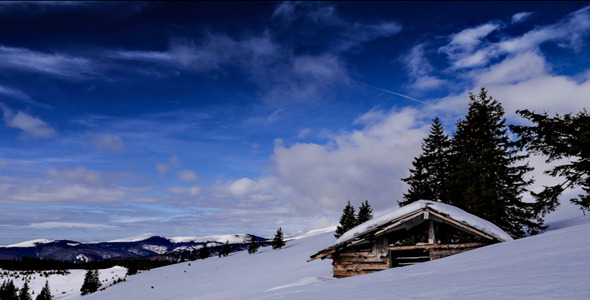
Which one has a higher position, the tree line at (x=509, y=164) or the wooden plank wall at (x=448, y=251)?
the tree line at (x=509, y=164)

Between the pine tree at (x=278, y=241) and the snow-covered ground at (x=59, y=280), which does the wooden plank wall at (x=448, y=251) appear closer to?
the pine tree at (x=278, y=241)

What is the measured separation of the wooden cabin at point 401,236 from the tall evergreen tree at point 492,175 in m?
7.49

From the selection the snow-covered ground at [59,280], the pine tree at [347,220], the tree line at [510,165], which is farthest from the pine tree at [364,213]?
the snow-covered ground at [59,280]

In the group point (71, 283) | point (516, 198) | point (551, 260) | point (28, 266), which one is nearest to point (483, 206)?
point (516, 198)

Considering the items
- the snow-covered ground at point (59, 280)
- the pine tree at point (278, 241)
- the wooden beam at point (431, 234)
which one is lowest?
the snow-covered ground at point (59, 280)

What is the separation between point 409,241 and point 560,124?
13.3 meters

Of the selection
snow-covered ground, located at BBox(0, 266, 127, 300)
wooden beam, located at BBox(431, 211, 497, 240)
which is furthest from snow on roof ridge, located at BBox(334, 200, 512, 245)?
snow-covered ground, located at BBox(0, 266, 127, 300)

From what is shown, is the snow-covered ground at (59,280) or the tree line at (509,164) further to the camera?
the snow-covered ground at (59,280)

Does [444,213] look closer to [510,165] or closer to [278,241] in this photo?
[510,165]

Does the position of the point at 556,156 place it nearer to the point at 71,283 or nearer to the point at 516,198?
the point at 516,198

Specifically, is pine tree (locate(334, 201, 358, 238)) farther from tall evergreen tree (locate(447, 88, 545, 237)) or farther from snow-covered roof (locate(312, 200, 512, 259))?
snow-covered roof (locate(312, 200, 512, 259))

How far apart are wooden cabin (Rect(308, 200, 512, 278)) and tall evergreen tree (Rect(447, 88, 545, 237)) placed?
24.6 feet

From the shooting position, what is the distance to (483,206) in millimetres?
19562

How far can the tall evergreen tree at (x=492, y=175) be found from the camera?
19125 millimetres
